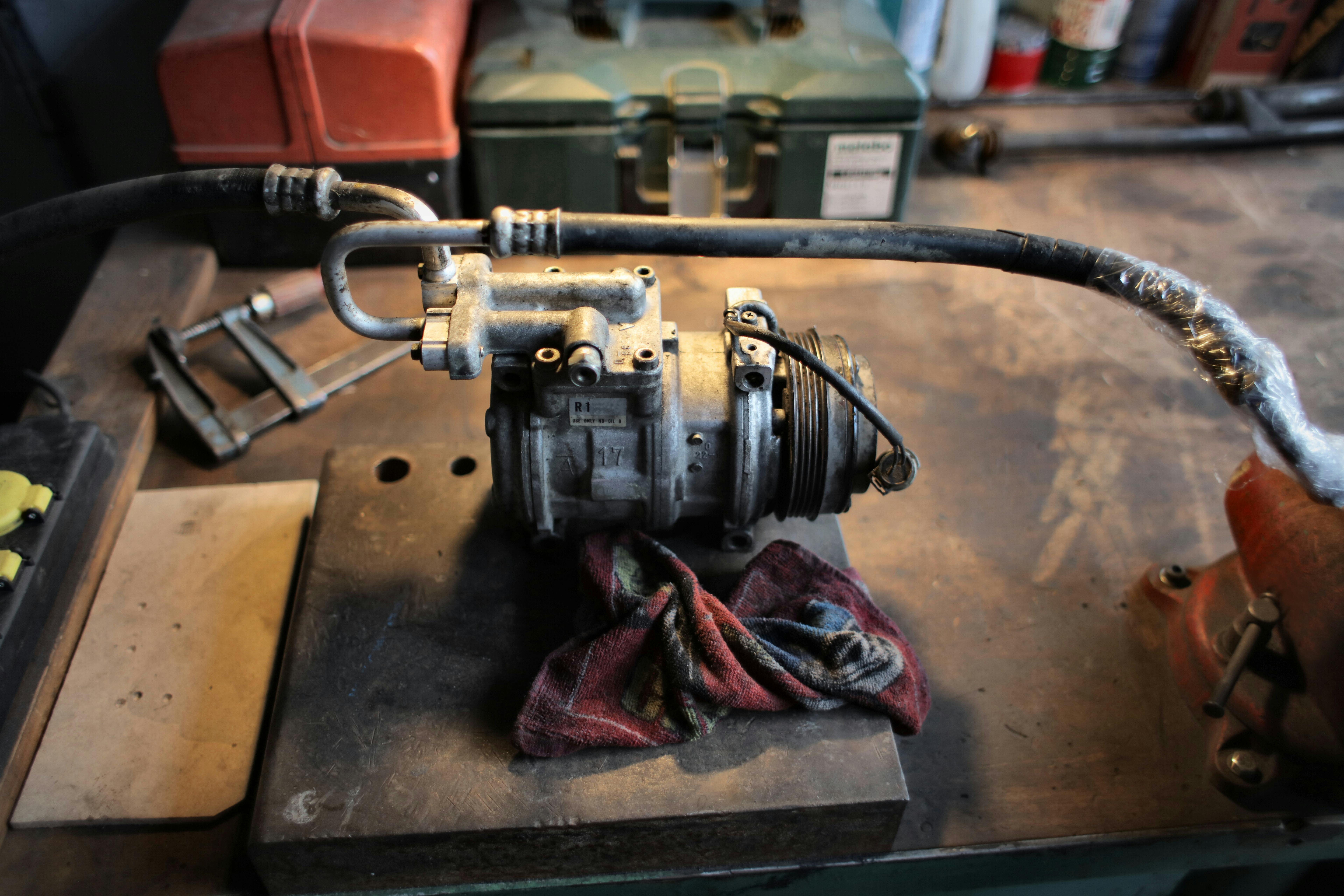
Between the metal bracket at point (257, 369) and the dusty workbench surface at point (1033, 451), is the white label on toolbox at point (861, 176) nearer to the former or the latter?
the dusty workbench surface at point (1033, 451)

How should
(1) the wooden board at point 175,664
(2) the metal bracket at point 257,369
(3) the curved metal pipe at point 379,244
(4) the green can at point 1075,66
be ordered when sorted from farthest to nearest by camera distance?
1. (4) the green can at point 1075,66
2. (2) the metal bracket at point 257,369
3. (1) the wooden board at point 175,664
4. (3) the curved metal pipe at point 379,244

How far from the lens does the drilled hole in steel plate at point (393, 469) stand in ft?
4.03

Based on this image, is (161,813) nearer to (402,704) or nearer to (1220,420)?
(402,704)

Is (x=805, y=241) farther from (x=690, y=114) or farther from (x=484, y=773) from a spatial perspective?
(x=690, y=114)

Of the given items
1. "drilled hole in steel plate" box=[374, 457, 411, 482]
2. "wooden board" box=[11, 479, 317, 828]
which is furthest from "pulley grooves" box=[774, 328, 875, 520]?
"wooden board" box=[11, 479, 317, 828]

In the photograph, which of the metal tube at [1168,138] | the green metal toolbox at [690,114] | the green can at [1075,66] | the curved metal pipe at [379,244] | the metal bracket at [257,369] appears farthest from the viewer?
the green can at [1075,66]

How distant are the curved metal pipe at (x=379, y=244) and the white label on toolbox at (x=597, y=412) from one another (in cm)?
18

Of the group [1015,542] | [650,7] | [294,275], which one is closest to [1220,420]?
[1015,542]

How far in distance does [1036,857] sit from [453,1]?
70.2 inches

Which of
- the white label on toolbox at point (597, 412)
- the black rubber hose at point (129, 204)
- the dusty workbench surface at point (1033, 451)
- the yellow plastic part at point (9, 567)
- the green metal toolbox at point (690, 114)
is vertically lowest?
the dusty workbench surface at point (1033, 451)

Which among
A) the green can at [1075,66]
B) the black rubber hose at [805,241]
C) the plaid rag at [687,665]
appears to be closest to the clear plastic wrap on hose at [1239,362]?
the black rubber hose at [805,241]

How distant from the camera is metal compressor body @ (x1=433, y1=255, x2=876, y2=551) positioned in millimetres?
904

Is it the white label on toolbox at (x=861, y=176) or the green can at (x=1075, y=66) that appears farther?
the green can at (x=1075, y=66)

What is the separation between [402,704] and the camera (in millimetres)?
966
